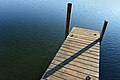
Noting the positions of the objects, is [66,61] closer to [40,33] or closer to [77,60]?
[77,60]

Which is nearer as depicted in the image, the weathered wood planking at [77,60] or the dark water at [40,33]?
the weathered wood planking at [77,60]

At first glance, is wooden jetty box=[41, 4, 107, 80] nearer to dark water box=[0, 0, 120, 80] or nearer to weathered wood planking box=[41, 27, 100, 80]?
weathered wood planking box=[41, 27, 100, 80]

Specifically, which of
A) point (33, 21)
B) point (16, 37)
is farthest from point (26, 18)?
point (16, 37)

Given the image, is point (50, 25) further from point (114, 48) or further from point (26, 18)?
point (114, 48)

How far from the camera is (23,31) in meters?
15.7

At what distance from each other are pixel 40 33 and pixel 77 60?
738 centimetres

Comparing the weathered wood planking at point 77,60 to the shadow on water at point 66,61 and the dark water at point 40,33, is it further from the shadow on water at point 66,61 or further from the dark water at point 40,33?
the dark water at point 40,33

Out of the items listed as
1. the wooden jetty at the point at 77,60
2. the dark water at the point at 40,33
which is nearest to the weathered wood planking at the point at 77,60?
the wooden jetty at the point at 77,60

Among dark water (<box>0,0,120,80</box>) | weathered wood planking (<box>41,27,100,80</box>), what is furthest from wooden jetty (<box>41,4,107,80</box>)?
dark water (<box>0,0,120,80</box>)

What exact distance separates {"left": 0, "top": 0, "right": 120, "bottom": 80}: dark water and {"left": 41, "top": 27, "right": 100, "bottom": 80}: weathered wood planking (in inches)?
91.9

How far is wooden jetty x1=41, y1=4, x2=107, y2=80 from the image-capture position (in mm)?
7910

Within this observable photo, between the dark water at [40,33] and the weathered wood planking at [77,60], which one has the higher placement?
the weathered wood planking at [77,60]

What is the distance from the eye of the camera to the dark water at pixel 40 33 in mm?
11500

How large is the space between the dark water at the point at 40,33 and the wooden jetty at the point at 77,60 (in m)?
2.31
